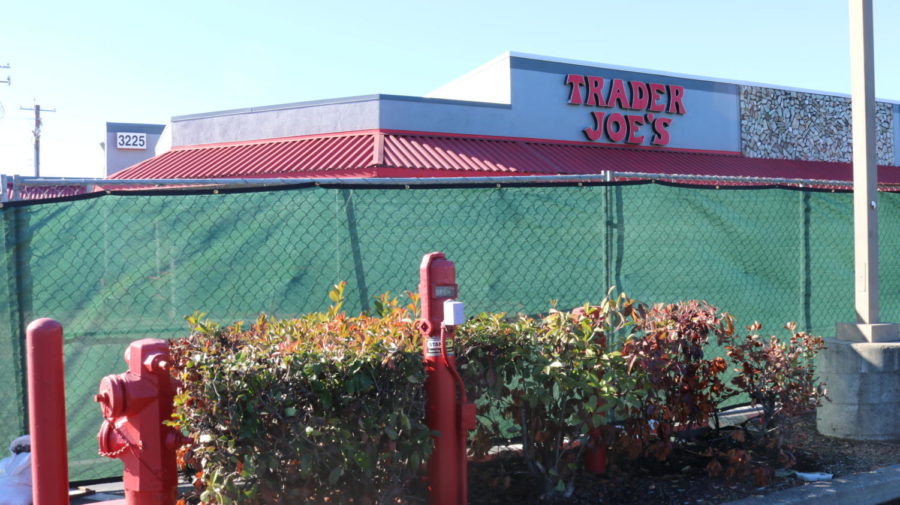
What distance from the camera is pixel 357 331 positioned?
4184mm

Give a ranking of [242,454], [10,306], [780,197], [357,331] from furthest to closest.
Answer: [780,197], [10,306], [357,331], [242,454]

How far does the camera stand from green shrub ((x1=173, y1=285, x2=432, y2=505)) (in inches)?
145

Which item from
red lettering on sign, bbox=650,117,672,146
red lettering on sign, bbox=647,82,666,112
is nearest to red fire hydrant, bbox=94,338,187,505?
red lettering on sign, bbox=650,117,672,146

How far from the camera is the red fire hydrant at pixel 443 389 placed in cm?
413

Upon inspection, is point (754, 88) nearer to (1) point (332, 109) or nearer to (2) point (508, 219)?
(1) point (332, 109)

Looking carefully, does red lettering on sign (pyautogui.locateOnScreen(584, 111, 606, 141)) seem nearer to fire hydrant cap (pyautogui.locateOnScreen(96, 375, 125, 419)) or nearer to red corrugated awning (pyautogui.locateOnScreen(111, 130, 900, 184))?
red corrugated awning (pyautogui.locateOnScreen(111, 130, 900, 184))

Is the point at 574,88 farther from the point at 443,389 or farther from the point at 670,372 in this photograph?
the point at 443,389

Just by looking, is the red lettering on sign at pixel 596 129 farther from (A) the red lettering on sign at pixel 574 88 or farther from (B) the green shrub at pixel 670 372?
(B) the green shrub at pixel 670 372

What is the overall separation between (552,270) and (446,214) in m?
0.91

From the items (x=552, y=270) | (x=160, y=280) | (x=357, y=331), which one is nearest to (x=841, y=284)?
(x=552, y=270)

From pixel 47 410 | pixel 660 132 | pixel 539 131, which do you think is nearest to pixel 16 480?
pixel 47 410

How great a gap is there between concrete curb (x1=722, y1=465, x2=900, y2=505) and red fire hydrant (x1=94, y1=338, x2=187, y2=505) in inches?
121

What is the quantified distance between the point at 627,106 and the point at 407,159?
748cm

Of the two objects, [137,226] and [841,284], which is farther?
[841,284]
